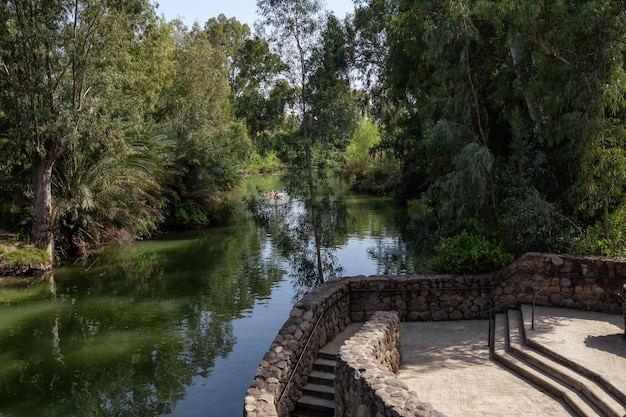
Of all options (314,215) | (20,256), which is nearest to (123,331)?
(314,215)

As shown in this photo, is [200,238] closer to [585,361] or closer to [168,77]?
[168,77]

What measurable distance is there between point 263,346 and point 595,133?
861 cm

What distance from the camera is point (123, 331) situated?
46.8 feet

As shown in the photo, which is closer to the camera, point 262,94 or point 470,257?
point 470,257

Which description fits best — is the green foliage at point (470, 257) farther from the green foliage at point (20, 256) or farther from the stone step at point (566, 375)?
the green foliage at point (20, 256)

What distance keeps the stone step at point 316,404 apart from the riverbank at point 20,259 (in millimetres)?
14383

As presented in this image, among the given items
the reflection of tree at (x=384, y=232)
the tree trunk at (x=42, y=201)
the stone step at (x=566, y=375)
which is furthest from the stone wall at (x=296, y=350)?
the tree trunk at (x=42, y=201)

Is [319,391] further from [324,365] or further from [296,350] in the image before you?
[296,350]

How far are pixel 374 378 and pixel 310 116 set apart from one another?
1037cm

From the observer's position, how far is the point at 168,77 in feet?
115

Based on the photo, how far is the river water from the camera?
34.7 feet

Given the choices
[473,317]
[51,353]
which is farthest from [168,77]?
[473,317]

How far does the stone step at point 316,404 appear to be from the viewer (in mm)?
9406

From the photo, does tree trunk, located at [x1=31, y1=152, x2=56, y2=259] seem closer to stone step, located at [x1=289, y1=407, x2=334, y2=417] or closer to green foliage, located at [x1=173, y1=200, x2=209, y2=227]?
green foliage, located at [x1=173, y1=200, x2=209, y2=227]
